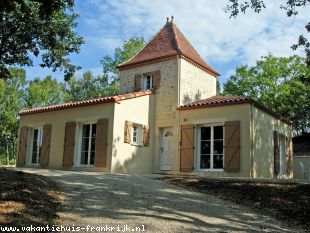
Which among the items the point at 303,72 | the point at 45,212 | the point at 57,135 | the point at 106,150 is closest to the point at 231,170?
the point at 106,150

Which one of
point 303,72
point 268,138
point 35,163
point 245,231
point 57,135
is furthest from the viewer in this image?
point 303,72

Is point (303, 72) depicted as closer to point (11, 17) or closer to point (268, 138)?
point (268, 138)

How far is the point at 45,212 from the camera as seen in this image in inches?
274

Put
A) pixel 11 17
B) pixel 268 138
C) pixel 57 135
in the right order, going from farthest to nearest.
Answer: pixel 57 135
pixel 268 138
pixel 11 17

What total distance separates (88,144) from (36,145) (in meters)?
4.04

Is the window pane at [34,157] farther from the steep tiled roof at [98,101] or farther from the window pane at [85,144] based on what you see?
the window pane at [85,144]

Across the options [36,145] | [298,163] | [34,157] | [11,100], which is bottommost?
[34,157]

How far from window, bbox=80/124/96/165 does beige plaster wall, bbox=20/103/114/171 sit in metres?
0.29

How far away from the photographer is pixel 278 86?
103ft

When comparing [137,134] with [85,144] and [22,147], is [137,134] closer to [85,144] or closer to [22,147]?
[85,144]

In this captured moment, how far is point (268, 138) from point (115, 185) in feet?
27.9

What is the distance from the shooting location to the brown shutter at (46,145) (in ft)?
60.0

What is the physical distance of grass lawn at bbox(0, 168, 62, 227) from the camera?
20.7 ft

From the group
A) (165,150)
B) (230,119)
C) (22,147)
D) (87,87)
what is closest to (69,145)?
(22,147)
